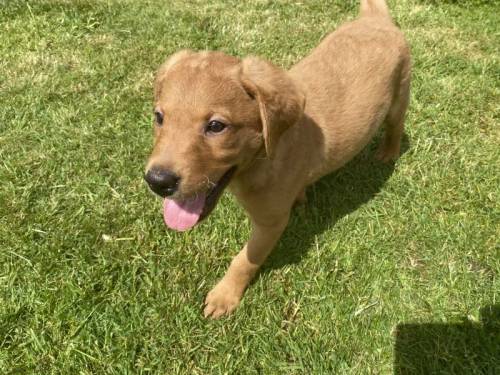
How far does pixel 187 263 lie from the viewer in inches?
127

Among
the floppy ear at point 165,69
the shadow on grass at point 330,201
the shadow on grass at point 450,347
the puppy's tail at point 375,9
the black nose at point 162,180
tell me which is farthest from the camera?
the puppy's tail at point 375,9

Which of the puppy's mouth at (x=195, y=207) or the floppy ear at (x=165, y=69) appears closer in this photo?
the puppy's mouth at (x=195, y=207)

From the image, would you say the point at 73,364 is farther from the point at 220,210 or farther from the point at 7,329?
the point at 220,210

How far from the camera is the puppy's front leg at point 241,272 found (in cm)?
285

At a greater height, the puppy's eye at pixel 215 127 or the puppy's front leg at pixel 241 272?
the puppy's eye at pixel 215 127

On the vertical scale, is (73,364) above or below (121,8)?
below

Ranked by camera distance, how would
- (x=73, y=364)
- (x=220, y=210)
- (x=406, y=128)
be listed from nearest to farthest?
(x=73, y=364), (x=220, y=210), (x=406, y=128)

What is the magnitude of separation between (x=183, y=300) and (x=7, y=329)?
1.13 meters

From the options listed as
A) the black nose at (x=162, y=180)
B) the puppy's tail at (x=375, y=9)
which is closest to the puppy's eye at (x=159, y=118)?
the black nose at (x=162, y=180)

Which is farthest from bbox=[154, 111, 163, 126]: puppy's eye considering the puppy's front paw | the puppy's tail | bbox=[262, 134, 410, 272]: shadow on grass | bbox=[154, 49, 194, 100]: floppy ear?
the puppy's tail

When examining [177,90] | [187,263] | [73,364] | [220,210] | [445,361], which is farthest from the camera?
[220,210]

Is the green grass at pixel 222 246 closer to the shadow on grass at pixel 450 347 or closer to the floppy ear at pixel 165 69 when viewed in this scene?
the shadow on grass at pixel 450 347

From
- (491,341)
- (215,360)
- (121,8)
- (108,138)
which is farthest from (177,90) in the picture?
(121,8)

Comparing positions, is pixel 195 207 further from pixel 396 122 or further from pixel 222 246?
pixel 396 122
